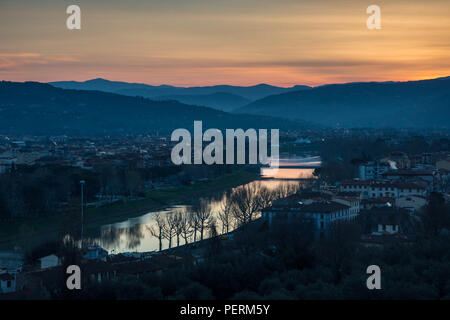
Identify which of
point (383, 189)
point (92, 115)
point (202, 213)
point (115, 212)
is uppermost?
point (92, 115)

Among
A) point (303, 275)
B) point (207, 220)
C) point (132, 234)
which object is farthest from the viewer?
point (207, 220)

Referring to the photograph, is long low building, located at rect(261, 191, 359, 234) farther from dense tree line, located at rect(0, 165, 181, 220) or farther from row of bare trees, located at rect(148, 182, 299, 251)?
dense tree line, located at rect(0, 165, 181, 220)

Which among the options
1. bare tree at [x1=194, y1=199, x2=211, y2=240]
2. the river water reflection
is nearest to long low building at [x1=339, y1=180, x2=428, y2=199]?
the river water reflection

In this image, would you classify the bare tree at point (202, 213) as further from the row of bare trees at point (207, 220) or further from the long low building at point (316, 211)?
the long low building at point (316, 211)

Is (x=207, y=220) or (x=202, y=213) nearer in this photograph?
(x=202, y=213)

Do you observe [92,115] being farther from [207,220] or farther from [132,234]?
[132,234]

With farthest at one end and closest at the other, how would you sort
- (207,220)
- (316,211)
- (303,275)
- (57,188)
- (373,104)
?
(373,104) < (57,188) < (207,220) < (316,211) < (303,275)

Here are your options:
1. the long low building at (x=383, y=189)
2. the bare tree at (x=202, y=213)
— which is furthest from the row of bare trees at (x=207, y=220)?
the long low building at (x=383, y=189)

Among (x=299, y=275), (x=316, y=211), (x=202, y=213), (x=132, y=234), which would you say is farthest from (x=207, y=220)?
(x=299, y=275)
